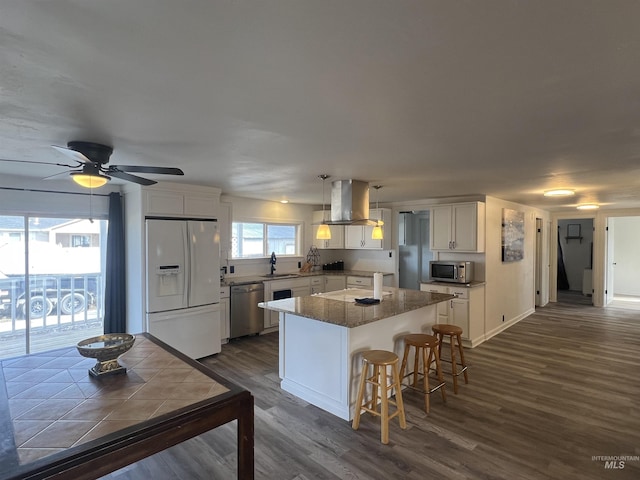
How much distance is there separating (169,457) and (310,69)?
2.79 meters

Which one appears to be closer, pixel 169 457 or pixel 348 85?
pixel 348 85

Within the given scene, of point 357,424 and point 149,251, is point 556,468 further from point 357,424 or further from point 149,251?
point 149,251

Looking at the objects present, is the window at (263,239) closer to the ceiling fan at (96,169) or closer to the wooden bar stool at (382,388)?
the ceiling fan at (96,169)

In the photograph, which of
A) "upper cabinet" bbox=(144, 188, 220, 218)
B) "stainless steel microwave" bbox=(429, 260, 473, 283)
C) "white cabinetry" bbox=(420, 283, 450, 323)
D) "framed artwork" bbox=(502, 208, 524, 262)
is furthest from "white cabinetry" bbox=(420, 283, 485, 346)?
"upper cabinet" bbox=(144, 188, 220, 218)

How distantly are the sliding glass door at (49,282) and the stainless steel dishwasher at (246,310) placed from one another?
5.59 feet

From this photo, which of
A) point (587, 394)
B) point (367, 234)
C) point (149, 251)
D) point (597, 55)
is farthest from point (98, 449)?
point (367, 234)

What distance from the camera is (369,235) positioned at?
643cm

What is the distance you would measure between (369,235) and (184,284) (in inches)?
134

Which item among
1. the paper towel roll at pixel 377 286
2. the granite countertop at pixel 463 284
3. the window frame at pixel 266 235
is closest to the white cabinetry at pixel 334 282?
the window frame at pixel 266 235

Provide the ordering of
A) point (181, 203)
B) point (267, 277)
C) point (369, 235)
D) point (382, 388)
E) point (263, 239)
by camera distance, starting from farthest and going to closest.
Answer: point (369, 235), point (263, 239), point (267, 277), point (181, 203), point (382, 388)

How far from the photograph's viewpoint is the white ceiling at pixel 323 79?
3.46ft

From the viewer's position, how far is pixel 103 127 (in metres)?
2.11

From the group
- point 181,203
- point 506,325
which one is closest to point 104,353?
point 181,203

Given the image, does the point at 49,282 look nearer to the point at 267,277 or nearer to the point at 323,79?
the point at 267,277
